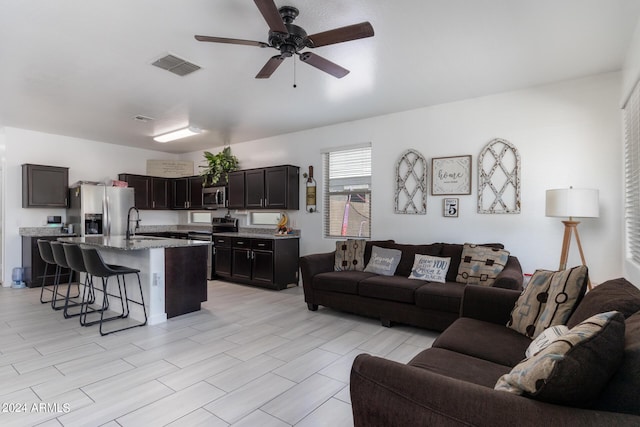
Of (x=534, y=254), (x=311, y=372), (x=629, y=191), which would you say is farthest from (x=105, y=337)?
(x=629, y=191)

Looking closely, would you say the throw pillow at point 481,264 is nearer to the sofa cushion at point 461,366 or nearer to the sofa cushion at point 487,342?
the sofa cushion at point 487,342

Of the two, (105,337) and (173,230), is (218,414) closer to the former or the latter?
(105,337)

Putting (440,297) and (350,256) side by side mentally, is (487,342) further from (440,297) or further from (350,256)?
(350,256)

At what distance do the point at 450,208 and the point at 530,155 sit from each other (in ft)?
3.46

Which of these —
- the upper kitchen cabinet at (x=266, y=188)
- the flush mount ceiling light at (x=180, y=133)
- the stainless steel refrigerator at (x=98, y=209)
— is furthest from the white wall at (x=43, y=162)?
the upper kitchen cabinet at (x=266, y=188)

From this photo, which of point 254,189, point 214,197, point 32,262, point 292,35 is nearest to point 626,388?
point 292,35

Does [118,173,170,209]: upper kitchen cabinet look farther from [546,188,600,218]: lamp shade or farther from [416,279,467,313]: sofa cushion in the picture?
[546,188,600,218]: lamp shade

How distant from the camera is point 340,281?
13.0 feet

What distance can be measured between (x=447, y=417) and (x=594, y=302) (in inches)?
42.3

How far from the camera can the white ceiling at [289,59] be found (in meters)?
2.37

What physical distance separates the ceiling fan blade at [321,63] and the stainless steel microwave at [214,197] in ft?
14.4

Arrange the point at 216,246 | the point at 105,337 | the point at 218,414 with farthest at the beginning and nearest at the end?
1. the point at 216,246
2. the point at 105,337
3. the point at 218,414

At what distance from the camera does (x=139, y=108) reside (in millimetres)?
4500

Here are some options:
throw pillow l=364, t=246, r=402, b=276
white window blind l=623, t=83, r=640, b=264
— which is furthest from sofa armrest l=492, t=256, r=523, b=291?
throw pillow l=364, t=246, r=402, b=276
